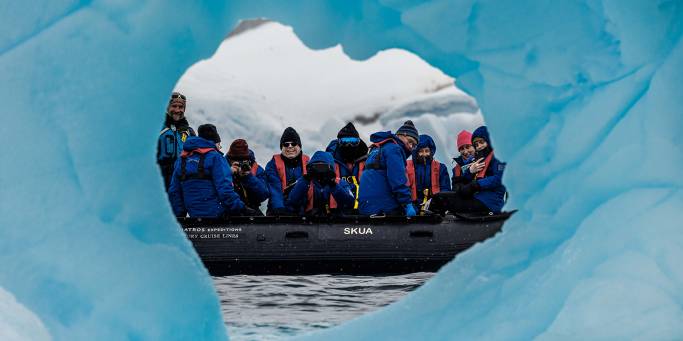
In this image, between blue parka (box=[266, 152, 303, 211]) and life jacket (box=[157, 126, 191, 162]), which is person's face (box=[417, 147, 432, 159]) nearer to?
blue parka (box=[266, 152, 303, 211])

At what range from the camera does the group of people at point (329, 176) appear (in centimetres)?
1093

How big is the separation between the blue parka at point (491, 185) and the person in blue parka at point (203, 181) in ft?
7.18

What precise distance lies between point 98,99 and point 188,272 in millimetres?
989

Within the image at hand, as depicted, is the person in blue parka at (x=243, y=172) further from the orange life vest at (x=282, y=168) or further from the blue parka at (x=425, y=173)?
the blue parka at (x=425, y=173)

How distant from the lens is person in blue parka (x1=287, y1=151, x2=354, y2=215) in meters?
11.2

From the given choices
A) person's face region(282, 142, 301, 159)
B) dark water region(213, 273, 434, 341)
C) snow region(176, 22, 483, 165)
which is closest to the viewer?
dark water region(213, 273, 434, 341)

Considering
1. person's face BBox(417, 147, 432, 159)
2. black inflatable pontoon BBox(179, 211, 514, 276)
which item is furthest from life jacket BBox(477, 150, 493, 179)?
person's face BBox(417, 147, 432, 159)

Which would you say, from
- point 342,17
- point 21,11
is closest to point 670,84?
point 342,17

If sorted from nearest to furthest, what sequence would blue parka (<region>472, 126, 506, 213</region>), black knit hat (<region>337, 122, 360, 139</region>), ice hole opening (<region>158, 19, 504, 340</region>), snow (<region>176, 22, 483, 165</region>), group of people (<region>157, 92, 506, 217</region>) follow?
ice hole opening (<region>158, 19, 504, 340</region>) → group of people (<region>157, 92, 506, 217</region>) → blue parka (<region>472, 126, 506, 213</region>) → black knit hat (<region>337, 122, 360, 139</region>) → snow (<region>176, 22, 483, 165</region>)

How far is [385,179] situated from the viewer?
11188 millimetres

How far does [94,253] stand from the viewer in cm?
544

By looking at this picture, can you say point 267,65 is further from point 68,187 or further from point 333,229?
point 68,187

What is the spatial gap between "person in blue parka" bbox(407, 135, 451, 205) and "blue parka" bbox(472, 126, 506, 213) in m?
0.75

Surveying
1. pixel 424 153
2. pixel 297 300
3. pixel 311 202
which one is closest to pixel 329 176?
pixel 311 202
